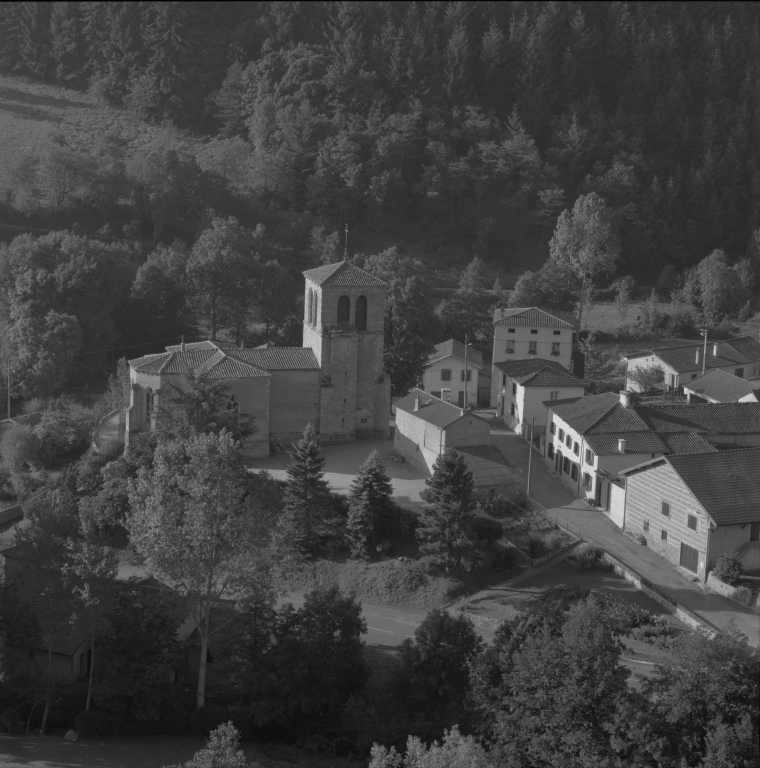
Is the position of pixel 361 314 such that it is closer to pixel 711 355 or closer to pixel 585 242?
pixel 711 355

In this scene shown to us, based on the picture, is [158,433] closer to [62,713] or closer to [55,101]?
[62,713]

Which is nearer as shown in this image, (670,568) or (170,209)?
(670,568)

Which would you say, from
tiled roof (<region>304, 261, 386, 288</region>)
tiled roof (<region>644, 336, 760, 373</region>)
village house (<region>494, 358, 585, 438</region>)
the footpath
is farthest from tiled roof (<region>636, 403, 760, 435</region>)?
tiled roof (<region>304, 261, 386, 288</region>)

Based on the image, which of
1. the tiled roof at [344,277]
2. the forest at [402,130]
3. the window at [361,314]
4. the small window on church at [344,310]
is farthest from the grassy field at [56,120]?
the window at [361,314]

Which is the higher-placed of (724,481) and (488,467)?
Answer: (724,481)

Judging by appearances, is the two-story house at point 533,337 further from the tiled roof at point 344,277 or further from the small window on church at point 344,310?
the small window on church at point 344,310

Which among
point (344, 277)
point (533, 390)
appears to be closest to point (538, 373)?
point (533, 390)

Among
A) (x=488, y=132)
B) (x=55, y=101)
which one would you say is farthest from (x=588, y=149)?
(x=55, y=101)
